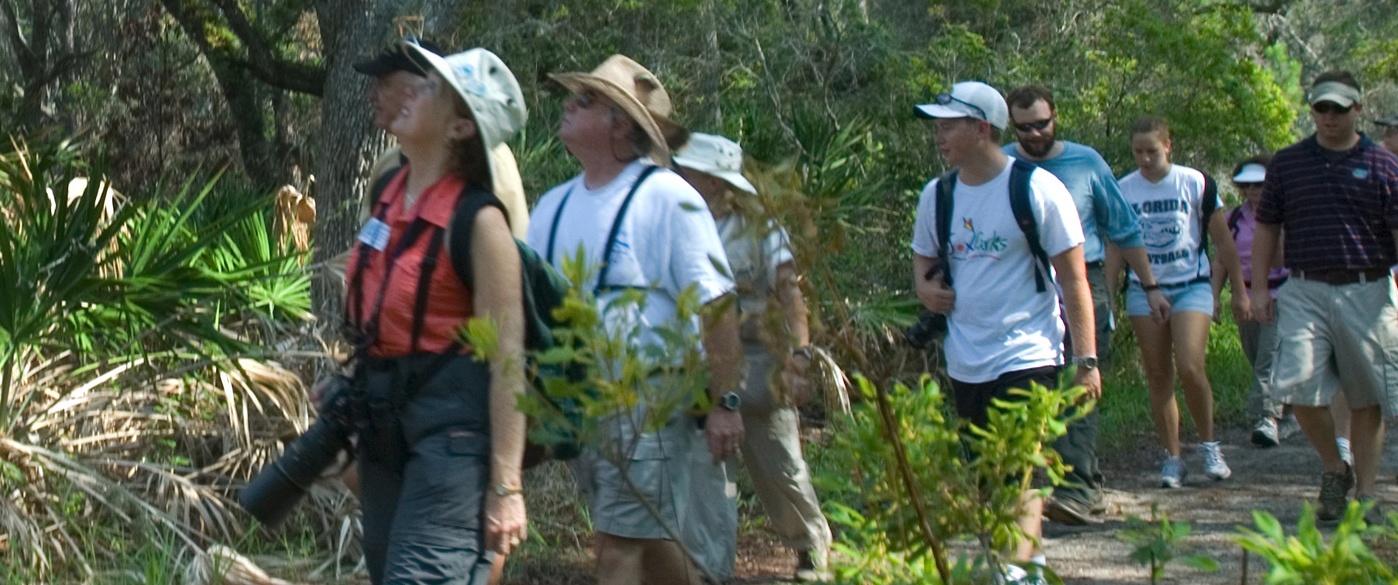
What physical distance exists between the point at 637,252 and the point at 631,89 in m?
0.47

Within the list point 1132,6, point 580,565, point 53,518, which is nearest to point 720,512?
point 580,565

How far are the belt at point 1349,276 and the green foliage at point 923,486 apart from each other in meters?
4.54

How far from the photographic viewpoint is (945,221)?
6.10 m

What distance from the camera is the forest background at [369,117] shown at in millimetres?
6598

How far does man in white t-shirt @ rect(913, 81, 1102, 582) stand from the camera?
5.84m

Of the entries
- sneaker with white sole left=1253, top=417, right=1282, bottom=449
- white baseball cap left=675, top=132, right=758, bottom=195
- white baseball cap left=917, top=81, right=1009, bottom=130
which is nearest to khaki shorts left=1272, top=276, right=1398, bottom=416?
white baseball cap left=917, top=81, right=1009, bottom=130

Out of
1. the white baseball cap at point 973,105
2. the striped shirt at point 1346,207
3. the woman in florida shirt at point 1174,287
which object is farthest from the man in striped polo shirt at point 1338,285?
the white baseball cap at point 973,105

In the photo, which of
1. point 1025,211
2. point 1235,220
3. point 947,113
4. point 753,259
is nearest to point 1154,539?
point 753,259

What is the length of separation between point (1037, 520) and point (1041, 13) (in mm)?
11507

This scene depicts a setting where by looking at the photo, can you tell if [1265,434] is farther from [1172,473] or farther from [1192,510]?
[1192,510]

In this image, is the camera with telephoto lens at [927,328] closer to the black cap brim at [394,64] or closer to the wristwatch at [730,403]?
the wristwatch at [730,403]

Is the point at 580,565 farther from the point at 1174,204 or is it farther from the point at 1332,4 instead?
the point at 1332,4

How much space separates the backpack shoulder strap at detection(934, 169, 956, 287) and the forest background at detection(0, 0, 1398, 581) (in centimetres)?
37

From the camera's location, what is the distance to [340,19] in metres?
10.3
